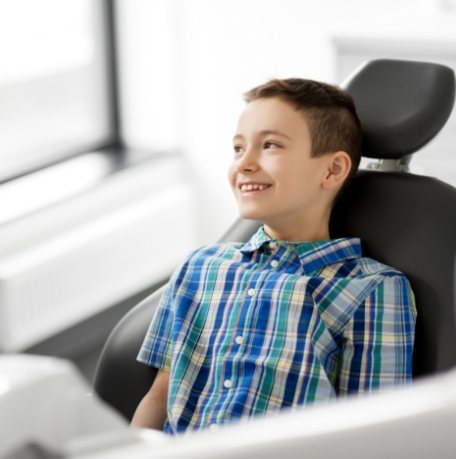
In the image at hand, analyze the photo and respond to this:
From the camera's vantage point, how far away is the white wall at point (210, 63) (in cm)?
307

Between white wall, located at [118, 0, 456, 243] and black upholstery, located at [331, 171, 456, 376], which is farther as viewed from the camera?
white wall, located at [118, 0, 456, 243]

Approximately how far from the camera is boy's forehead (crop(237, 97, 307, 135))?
165 cm

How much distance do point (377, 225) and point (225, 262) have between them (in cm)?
26

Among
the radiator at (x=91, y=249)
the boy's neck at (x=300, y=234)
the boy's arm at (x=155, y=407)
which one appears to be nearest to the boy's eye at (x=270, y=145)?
the boy's neck at (x=300, y=234)

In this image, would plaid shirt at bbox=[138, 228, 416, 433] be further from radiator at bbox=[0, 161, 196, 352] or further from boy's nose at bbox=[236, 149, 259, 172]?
radiator at bbox=[0, 161, 196, 352]

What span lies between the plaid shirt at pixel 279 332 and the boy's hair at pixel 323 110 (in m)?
0.17

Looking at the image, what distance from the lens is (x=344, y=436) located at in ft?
1.40

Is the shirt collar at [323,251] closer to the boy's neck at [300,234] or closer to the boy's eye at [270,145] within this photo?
the boy's neck at [300,234]

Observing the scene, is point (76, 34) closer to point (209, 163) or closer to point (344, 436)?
point (209, 163)

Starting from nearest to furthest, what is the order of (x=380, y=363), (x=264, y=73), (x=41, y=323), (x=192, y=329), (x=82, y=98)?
(x=380, y=363), (x=192, y=329), (x=41, y=323), (x=264, y=73), (x=82, y=98)

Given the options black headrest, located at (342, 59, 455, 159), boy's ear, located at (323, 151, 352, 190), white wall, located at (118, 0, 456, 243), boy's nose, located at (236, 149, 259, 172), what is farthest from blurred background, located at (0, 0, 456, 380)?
boy's nose, located at (236, 149, 259, 172)

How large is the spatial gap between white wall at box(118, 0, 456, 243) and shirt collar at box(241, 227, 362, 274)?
1.42 metres

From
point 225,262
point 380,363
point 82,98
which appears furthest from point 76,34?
point 380,363

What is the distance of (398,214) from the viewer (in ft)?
5.49
